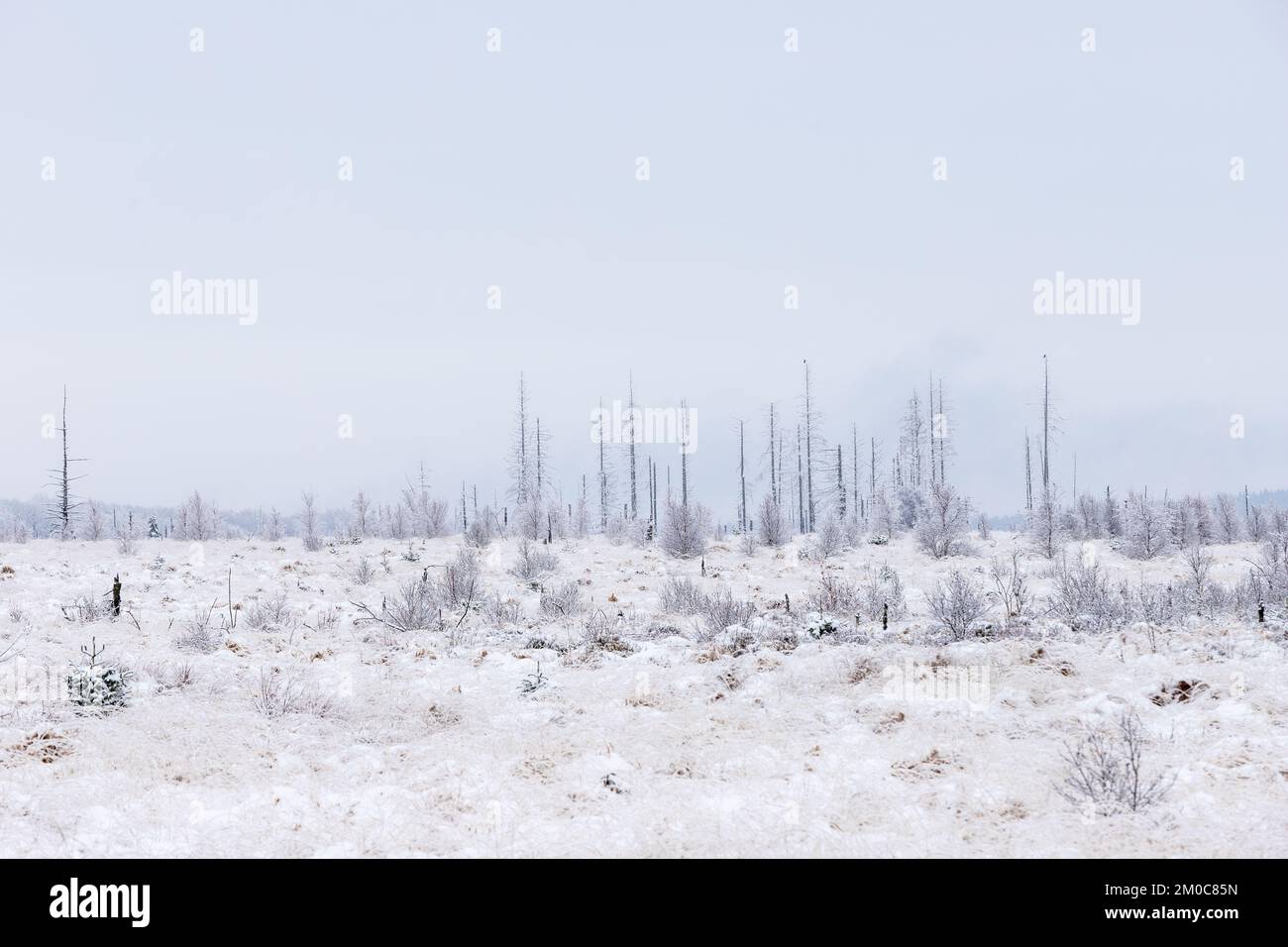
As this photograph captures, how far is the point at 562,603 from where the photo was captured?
1401 centimetres

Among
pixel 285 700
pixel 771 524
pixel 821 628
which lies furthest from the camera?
pixel 771 524

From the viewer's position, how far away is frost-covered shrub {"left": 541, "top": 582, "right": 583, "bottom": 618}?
1377cm

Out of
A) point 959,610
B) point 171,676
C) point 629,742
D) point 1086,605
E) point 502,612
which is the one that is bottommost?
point 629,742

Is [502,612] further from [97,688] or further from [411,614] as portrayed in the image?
[97,688]

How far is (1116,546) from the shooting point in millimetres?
28531

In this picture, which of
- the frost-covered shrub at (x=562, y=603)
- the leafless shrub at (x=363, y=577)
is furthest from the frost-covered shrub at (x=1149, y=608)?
the leafless shrub at (x=363, y=577)

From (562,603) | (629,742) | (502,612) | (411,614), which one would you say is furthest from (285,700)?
(562,603)

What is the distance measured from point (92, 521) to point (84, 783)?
4070 cm

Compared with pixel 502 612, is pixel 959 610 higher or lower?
higher

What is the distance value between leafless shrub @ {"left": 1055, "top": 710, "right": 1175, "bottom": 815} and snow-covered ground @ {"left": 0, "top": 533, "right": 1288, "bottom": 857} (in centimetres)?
12

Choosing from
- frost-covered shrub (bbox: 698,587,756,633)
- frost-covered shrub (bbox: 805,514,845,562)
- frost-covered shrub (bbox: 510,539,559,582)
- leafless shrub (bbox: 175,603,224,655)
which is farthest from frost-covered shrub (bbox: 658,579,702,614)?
frost-covered shrub (bbox: 805,514,845,562)

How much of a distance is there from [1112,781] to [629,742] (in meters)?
3.75

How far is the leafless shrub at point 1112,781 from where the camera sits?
523 cm
